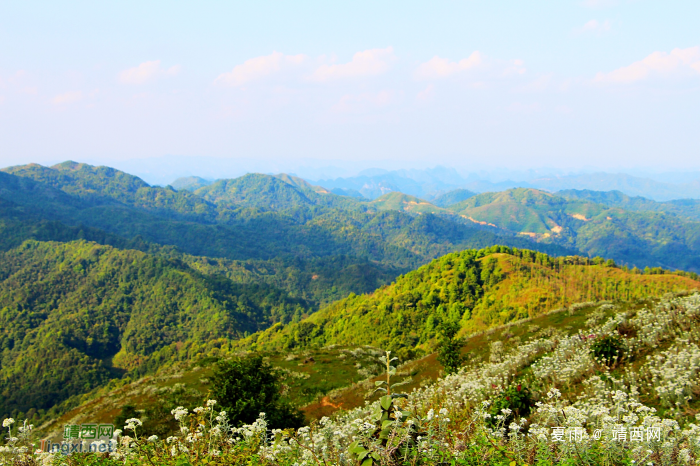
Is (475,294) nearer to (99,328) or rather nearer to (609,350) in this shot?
(609,350)

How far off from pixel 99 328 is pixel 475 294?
164081 millimetres

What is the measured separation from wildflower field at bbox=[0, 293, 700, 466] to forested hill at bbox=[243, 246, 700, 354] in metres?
38.4

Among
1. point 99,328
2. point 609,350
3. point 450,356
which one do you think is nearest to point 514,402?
point 609,350

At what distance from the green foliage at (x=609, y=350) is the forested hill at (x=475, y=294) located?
127 feet

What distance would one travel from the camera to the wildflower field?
20.2 ft

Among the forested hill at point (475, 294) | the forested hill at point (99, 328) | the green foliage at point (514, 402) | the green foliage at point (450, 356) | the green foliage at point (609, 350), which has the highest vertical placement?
the green foliage at point (609, 350)

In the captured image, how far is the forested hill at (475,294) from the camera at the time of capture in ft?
204

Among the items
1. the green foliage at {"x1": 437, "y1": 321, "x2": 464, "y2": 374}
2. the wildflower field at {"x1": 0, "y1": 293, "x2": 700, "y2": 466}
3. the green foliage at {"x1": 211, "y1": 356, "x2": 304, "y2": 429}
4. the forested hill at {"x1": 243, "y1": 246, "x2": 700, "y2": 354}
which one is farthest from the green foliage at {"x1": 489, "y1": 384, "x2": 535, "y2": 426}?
the forested hill at {"x1": 243, "y1": 246, "x2": 700, "y2": 354}

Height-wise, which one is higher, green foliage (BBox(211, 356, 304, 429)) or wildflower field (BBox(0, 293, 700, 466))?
wildflower field (BBox(0, 293, 700, 466))

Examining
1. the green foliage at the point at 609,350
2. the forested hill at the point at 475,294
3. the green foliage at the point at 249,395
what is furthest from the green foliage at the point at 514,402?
the forested hill at the point at 475,294

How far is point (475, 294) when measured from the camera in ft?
260

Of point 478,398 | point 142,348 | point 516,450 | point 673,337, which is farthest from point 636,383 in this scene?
point 142,348

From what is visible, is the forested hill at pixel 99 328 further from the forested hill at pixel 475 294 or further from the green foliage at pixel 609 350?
the green foliage at pixel 609 350

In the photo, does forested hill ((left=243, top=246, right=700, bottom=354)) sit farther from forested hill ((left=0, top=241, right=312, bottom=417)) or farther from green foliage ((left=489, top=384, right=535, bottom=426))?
forested hill ((left=0, top=241, right=312, bottom=417))
